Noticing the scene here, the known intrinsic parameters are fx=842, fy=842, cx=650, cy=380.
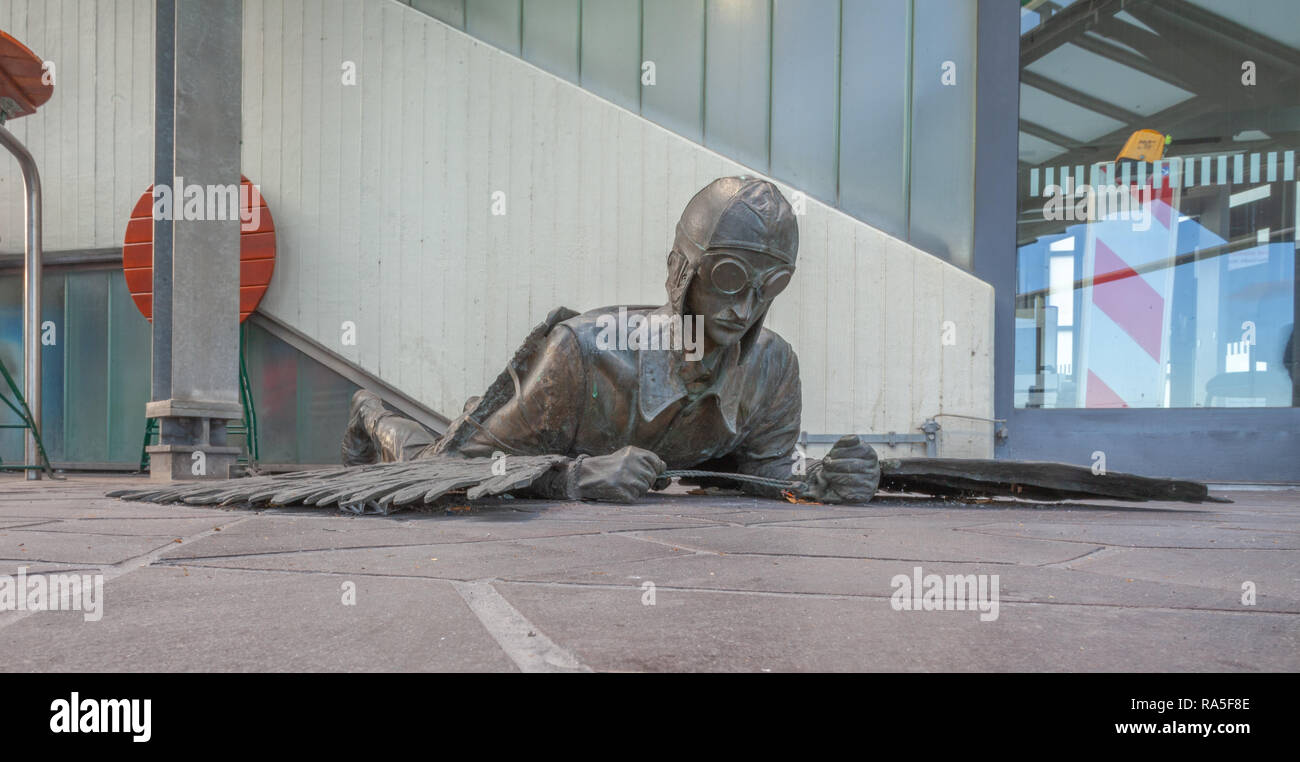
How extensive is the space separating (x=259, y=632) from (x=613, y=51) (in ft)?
18.3

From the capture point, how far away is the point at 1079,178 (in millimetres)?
5656

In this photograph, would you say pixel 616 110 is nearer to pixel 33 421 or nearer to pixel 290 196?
pixel 290 196

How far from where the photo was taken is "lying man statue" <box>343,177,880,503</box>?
9.35 feet

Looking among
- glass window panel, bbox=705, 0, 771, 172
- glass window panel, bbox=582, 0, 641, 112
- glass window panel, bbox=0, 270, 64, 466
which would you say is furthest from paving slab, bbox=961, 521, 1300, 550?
glass window panel, bbox=0, 270, 64, 466

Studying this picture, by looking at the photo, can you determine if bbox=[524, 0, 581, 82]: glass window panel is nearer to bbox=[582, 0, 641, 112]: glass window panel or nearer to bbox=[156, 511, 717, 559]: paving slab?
bbox=[582, 0, 641, 112]: glass window panel

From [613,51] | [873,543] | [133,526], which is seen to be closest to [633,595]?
[873,543]

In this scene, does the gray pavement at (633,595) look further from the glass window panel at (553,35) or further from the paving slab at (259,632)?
the glass window panel at (553,35)

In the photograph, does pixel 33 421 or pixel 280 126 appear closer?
pixel 33 421

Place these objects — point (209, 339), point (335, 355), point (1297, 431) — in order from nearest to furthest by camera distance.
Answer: point (209, 339), point (1297, 431), point (335, 355)

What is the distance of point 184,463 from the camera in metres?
4.23

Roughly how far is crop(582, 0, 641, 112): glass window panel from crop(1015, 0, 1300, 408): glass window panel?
2630mm

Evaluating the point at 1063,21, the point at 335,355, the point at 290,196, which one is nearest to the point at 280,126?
the point at 290,196

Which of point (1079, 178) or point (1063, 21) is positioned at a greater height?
point (1063, 21)

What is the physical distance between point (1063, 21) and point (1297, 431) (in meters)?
3.03
